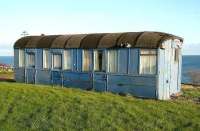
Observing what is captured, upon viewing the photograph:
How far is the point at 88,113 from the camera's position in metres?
15.6

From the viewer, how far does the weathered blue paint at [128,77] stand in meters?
20.5

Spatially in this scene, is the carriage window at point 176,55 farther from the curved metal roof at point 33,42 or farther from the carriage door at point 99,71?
the curved metal roof at point 33,42

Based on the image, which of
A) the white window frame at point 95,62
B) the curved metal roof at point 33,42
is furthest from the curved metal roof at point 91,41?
the curved metal roof at point 33,42

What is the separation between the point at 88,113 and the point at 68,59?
30.8ft

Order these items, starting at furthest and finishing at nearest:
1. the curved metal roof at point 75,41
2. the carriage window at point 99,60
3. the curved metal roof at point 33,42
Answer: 1. the curved metal roof at point 33,42
2. the curved metal roof at point 75,41
3. the carriage window at point 99,60

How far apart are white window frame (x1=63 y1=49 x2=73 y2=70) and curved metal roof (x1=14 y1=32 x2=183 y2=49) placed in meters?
0.41

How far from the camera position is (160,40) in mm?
20312

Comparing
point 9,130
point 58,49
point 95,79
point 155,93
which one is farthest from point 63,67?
point 9,130

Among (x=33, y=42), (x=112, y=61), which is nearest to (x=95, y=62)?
(x=112, y=61)

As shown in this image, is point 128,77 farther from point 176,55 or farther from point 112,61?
point 176,55

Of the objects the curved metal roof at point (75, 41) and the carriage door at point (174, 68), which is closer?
the carriage door at point (174, 68)

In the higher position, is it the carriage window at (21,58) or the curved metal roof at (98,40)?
the curved metal roof at (98,40)

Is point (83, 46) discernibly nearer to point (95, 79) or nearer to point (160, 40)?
point (95, 79)

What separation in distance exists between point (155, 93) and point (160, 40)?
117 inches
